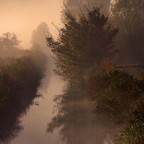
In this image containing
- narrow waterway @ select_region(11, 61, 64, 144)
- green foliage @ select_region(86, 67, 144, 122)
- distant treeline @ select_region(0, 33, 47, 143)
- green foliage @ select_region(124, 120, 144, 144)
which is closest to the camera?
green foliage @ select_region(124, 120, 144, 144)

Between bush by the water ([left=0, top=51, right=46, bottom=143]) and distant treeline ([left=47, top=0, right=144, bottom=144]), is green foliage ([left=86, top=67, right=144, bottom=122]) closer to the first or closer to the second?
distant treeline ([left=47, top=0, right=144, bottom=144])

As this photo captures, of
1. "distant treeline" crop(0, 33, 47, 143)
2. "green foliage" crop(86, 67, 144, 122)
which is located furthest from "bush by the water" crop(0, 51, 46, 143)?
"green foliage" crop(86, 67, 144, 122)

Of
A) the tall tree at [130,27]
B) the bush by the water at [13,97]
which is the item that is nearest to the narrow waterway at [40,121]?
the bush by the water at [13,97]

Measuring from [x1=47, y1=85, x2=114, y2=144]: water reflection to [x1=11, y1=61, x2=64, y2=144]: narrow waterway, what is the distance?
0.54 m

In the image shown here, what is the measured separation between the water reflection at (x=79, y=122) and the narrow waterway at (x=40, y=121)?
0.54 metres

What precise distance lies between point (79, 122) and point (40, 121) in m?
3.26

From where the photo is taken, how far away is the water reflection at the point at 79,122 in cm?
1978

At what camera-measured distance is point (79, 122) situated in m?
23.2

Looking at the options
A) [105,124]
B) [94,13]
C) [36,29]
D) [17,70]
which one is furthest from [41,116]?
[36,29]

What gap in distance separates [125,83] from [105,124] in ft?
9.93

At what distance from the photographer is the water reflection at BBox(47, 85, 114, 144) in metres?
19.8

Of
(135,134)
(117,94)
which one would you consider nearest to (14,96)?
(117,94)

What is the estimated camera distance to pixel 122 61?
44406 mm

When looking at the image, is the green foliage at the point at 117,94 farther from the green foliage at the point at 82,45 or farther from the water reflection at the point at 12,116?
the green foliage at the point at 82,45
